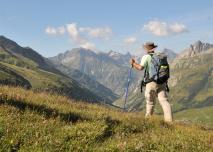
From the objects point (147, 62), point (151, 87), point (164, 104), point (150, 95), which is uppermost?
point (147, 62)

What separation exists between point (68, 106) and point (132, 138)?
401 cm

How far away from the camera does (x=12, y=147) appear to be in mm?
7254

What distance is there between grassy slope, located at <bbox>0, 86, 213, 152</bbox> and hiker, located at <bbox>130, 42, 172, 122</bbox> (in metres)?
2.97

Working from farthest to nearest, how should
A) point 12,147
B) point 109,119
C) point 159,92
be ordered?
point 159,92 < point 109,119 < point 12,147

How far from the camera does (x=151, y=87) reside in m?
14.9

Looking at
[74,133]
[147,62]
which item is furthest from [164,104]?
[74,133]

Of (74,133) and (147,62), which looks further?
(147,62)

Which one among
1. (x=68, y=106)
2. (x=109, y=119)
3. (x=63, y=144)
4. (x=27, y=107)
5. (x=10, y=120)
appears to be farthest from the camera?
(x=68, y=106)

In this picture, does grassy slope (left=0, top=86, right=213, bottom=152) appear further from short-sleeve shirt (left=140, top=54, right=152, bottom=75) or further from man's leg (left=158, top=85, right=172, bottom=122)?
short-sleeve shirt (left=140, top=54, right=152, bottom=75)

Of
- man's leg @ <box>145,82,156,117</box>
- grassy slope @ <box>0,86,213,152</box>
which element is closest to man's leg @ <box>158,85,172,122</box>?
man's leg @ <box>145,82,156,117</box>

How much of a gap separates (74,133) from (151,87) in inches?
261

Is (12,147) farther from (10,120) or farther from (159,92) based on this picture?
(159,92)

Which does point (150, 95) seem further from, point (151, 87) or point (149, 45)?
point (149, 45)

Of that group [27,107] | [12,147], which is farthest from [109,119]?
[12,147]
